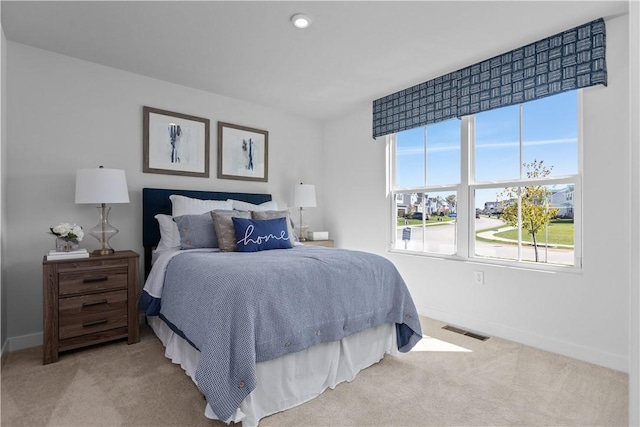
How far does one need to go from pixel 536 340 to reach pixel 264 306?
233 centimetres

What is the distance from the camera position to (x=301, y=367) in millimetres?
2002

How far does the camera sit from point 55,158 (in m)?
2.89

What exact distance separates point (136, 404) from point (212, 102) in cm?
300

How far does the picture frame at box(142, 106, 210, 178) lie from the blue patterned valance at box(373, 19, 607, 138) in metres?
2.11

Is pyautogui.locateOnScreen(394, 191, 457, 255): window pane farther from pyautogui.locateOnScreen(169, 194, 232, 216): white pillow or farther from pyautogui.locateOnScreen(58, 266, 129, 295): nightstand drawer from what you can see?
pyautogui.locateOnScreen(58, 266, 129, 295): nightstand drawer

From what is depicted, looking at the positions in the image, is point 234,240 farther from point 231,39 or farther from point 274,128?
point 274,128

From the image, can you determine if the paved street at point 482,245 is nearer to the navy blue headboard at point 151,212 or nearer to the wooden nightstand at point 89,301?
the navy blue headboard at point 151,212

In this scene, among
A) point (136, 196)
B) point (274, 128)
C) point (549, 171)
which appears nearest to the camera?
point (549, 171)

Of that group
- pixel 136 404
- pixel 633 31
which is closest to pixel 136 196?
pixel 136 404

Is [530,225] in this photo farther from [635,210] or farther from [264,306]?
[635,210]

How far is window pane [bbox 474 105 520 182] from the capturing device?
3.03 meters

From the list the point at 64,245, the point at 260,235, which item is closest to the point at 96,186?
the point at 64,245

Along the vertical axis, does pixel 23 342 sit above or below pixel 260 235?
below

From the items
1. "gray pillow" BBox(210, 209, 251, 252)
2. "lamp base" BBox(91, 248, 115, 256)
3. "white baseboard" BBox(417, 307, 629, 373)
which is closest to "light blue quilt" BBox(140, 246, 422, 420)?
"gray pillow" BBox(210, 209, 251, 252)
